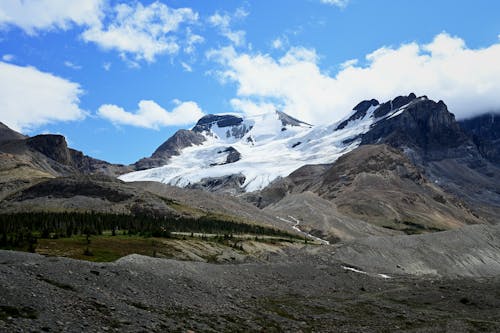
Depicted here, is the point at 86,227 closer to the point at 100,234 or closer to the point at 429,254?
the point at 100,234

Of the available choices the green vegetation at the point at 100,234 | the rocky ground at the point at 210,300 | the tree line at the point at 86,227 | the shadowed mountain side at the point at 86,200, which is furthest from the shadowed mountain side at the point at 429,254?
the shadowed mountain side at the point at 86,200

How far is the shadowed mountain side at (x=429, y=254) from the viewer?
112312mm

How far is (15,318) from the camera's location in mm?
29203

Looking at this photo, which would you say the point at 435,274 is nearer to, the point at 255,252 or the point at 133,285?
the point at 255,252

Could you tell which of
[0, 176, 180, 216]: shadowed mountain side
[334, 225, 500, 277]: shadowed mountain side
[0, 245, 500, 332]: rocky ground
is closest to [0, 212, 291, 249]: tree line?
[0, 245, 500, 332]: rocky ground

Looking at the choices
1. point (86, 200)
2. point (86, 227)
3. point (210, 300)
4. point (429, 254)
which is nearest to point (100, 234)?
point (86, 227)

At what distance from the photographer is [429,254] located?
403 feet

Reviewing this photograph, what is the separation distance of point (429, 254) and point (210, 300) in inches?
3435

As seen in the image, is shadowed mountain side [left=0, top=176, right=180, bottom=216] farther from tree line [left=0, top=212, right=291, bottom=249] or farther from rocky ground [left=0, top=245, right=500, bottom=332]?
rocky ground [left=0, top=245, right=500, bottom=332]

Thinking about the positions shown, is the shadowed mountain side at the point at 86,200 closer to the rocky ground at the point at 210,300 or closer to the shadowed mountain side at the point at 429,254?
the shadowed mountain side at the point at 429,254

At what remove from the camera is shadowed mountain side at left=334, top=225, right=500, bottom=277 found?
11231 centimetres

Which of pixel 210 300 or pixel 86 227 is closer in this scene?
pixel 210 300

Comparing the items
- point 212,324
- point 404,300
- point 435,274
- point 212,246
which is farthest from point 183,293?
point 435,274

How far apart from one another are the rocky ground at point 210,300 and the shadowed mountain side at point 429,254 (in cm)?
3435
